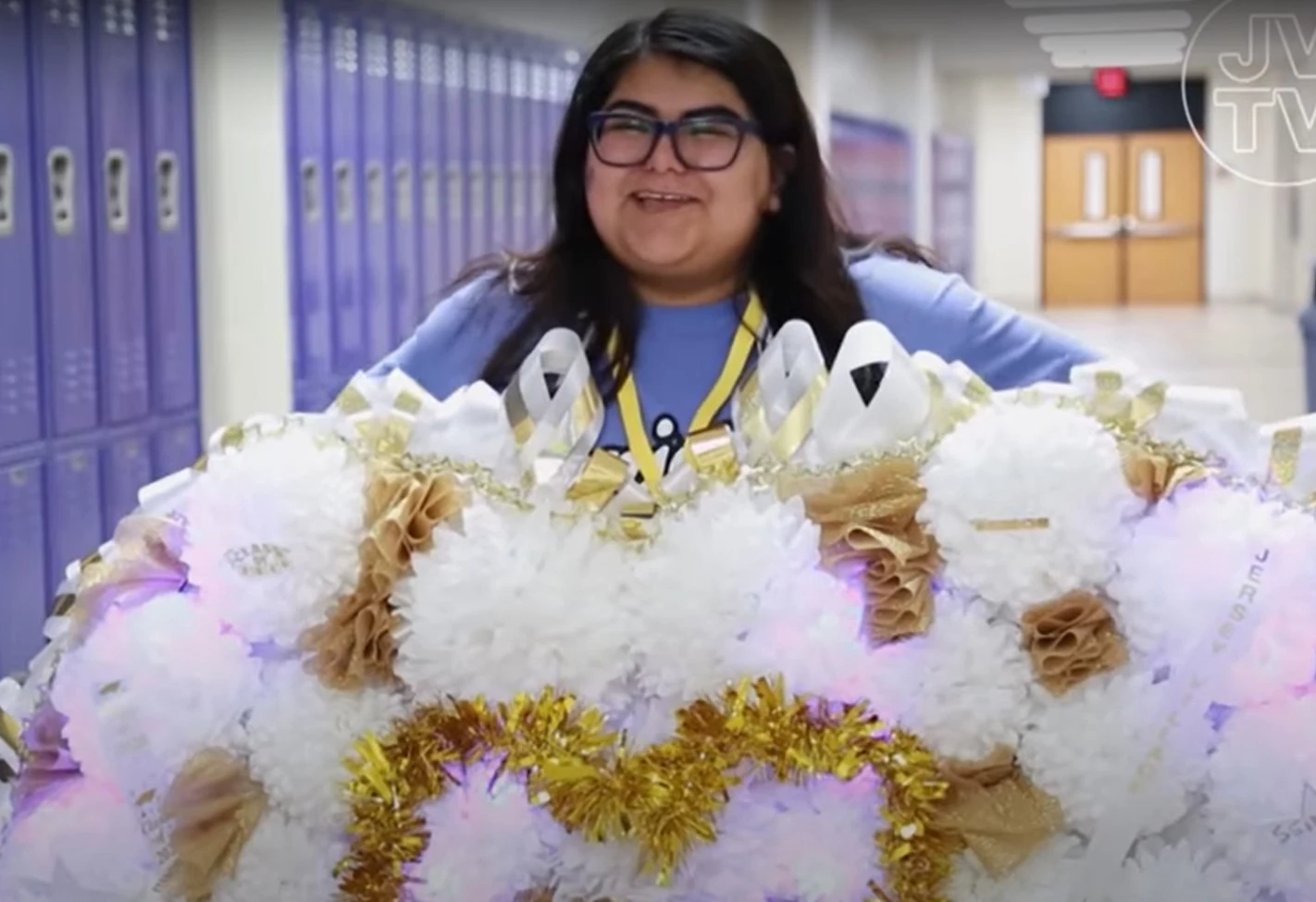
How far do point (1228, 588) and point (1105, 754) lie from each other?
5.3 inches

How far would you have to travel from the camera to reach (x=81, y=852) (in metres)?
1.35

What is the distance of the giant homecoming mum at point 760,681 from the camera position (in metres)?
1.28

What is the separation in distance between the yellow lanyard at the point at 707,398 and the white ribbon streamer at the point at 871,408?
0.13 meters

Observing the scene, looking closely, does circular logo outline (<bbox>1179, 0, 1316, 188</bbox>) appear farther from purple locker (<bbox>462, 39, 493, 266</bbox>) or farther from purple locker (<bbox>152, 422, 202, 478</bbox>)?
purple locker (<bbox>462, 39, 493, 266</bbox>)

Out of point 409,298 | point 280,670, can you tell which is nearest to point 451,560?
point 280,670

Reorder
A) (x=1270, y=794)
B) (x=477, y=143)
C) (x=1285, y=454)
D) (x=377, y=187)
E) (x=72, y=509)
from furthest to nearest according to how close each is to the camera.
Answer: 1. (x=477, y=143)
2. (x=377, y=187)
3. (x=72, y=509)
4. (x=1285, y=454)
5. (x=1270, y=794)

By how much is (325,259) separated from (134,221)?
1.01 meters

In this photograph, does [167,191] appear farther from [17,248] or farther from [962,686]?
[962,686]

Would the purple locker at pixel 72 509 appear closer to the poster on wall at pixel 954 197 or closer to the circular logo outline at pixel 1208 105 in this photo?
the circular logo outline at pixel 1208 105

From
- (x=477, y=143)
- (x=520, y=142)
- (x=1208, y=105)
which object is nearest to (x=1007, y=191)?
(x=520, y=142)

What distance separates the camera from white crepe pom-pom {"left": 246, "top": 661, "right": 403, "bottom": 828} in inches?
52.1

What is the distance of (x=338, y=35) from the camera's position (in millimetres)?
4965

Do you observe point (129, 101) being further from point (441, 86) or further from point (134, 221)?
point (441, 86)

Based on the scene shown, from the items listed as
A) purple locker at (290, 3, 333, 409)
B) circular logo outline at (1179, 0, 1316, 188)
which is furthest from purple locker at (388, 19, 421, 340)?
circular logo outline at (1179, 0, 1316, 188)
